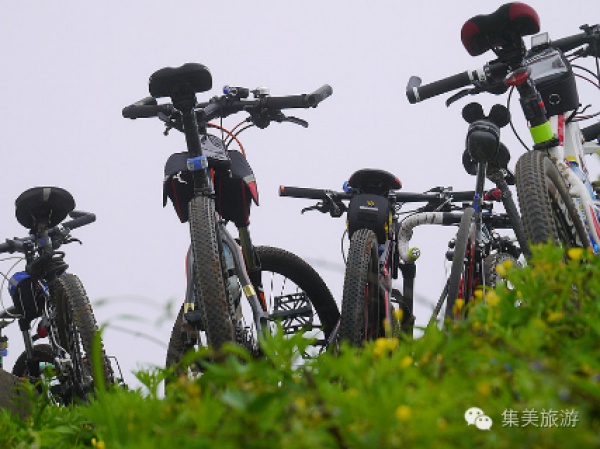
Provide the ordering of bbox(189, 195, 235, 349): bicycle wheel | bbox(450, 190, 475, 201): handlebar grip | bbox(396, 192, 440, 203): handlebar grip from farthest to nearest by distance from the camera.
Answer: bbox(450, 190, 475, 201): handlebar grip
bbox(396, 192, 440, 203): handlebar grip
bbox(189, 195, 235, 349): bicycle wheel

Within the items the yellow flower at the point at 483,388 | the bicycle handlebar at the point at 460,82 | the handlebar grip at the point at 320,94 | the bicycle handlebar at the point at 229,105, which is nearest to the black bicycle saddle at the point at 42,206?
the bicycle handlebar at the point at 229,105

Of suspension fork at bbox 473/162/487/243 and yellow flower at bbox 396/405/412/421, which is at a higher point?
suspension fork at bbox 473/162/487/243

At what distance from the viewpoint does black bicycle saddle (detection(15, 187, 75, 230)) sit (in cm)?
617

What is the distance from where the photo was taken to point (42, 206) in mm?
6262

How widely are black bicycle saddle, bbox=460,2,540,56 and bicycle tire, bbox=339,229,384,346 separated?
138 centimetres

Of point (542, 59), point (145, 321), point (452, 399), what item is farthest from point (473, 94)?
point (452, 399)

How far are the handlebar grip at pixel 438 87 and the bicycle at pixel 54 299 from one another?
245 centimetres

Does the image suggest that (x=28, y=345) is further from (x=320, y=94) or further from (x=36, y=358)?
(x=320, y=94)

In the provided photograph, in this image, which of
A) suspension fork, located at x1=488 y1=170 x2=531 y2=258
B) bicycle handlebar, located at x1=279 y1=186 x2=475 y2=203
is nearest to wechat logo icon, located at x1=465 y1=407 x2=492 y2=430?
suspension fork, located at x1=488 y1=170 x2=531 y2=258

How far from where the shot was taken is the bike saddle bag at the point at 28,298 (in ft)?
21.0

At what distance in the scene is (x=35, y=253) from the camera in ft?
22.2

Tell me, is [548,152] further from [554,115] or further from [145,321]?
[145,321]

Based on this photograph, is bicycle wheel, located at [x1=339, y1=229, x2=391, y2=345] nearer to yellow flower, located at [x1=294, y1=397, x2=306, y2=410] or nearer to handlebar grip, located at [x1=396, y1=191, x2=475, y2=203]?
handlebar grip, located at [x1=396, y1=191, x2=475, y2=203]

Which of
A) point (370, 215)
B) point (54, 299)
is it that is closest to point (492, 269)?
point (370, 215)
